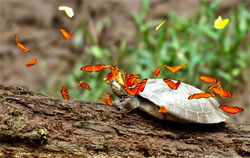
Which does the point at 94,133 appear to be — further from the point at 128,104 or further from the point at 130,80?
the point at 130,80

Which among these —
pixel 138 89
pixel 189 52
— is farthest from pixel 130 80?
pixel 189 52

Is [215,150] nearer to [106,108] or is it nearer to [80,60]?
[106,108]

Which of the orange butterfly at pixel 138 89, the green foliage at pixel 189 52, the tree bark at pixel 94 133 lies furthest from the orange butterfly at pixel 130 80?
the green foliage at pixel 189 52

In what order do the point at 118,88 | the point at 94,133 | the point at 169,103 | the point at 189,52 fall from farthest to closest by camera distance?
1. the point at 189,52
2. the point at 118,88
3. the point at 169,103
4. the point at 94,133

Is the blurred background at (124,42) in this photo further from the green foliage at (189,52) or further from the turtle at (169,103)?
the turtle at (169,103)

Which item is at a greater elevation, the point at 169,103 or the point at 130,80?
the point at 130,80

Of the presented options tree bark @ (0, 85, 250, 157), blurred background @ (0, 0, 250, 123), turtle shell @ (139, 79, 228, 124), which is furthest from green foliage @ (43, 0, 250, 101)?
tree bark @ (0, 85, 250, 157)
